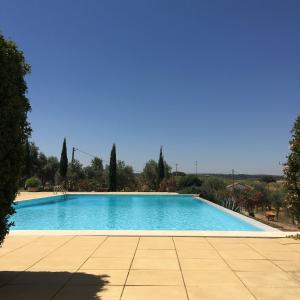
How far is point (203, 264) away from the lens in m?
5.84

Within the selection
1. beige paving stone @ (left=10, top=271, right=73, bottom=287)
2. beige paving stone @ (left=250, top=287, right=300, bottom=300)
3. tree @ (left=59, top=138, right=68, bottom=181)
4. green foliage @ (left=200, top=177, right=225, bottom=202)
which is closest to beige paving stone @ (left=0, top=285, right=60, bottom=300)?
beige paving stone @ (left=10, top=271, right=73, bottom=287)

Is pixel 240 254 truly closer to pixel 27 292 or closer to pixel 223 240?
pixel 223 240

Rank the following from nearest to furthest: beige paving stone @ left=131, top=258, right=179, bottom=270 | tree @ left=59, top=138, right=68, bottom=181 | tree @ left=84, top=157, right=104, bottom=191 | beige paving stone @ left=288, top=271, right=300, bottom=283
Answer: beige paving stone @ left=288, top=271, right=300, bottom=283 < beige paving stone @ left=131, top=258, right=179, bottom=270 < tree @ left=84, top=157, right=104, bottom=191 < tree @ left=59, top=138, right=68, bottom=181

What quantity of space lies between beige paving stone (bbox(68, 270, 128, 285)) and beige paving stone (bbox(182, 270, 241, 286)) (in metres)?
0.92

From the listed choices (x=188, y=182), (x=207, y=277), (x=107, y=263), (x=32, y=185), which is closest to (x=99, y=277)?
(x=107, y=263)

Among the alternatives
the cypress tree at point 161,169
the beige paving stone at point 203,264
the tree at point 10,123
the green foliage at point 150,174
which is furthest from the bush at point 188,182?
the tree at point 10,123

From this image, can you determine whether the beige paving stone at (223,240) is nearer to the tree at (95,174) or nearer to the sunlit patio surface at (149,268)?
the sunlit patio surface at (149,268)

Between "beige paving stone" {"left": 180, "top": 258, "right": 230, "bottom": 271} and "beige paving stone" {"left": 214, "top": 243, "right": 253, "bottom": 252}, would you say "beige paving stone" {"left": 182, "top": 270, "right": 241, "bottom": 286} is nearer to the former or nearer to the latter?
"beige paving stone" {"left": 180, "top": 258, "right": 230, "bottom": 271}

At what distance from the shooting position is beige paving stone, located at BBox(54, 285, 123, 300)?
4.27 metres

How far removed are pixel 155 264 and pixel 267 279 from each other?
1.78 metres

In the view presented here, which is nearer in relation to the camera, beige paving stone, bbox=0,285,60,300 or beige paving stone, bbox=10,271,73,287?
beige paving stone, bbox=0,285,60,300

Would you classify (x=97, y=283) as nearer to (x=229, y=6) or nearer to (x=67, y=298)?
(x=67, y=298)

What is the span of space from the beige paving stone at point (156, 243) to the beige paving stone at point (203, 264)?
1.18 metres

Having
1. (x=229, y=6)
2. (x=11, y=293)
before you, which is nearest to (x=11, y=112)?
(x=11, y=293)
